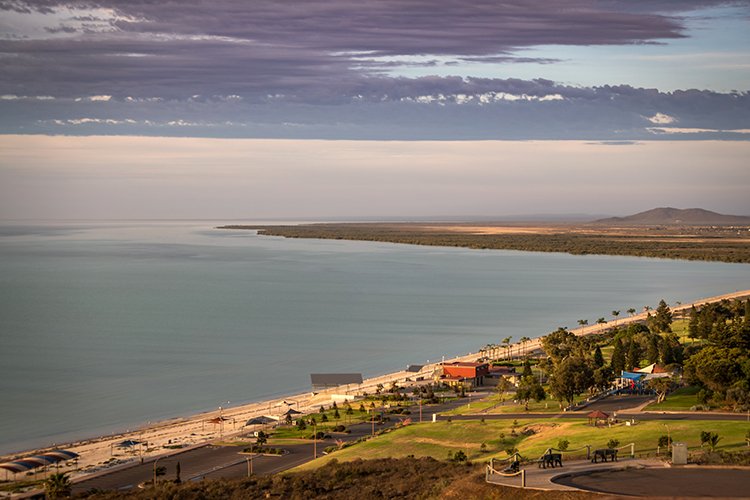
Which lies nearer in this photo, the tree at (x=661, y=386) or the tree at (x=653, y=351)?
the tree at (x=661, y=386)

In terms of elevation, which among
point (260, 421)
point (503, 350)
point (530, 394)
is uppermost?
point (530, 394)

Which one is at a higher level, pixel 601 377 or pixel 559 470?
pixel 559 470

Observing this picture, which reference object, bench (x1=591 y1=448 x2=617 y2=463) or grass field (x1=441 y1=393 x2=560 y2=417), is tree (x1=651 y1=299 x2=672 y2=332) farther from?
bench (x1=591 y1=448 x2=617 y2=463)

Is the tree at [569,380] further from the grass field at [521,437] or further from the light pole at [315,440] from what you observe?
the light pole at [315,440]

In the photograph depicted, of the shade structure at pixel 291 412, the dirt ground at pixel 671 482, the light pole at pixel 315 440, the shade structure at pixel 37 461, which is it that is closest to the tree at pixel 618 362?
the shade structure at pixel 291 412

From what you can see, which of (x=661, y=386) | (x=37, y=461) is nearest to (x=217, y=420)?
(x=37, y=461)

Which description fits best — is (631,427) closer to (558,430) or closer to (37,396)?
(558,430)

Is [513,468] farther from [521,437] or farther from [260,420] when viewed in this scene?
[260,420]

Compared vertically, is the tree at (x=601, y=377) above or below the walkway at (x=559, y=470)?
below

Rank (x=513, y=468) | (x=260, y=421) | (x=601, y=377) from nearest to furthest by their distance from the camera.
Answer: (x=513, y=468) → (x=260, y=421) → (x=601, y=377)
